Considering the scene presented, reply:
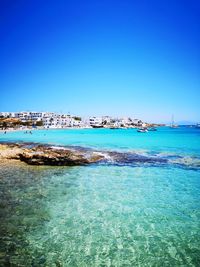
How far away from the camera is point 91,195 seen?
594 inches

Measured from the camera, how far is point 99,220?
11.1 m

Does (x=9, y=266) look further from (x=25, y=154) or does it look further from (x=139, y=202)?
(x=25, y=154)

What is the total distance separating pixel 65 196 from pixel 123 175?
7205 millimetres

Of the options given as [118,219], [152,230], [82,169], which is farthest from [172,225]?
[82,169]

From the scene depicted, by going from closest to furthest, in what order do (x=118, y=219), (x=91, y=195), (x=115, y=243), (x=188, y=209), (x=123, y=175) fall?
1. (x=115, y=243)
2. (x=118, y=219)
3. (x=188, y=209)
4. (x=91, y=195)
5. (x=123, y=175)

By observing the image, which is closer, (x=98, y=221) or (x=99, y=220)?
(x=98, y=221)

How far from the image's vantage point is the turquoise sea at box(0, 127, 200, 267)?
814cm

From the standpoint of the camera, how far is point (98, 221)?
1102 centimetres

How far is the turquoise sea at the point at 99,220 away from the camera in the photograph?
814cm

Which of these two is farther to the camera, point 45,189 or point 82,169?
point 82,169

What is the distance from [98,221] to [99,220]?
124 mm

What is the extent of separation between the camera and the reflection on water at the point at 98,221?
814cm

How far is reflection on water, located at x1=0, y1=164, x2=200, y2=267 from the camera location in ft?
26.7

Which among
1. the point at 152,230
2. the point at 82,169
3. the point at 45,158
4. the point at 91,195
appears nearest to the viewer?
→ the point at 152,230
